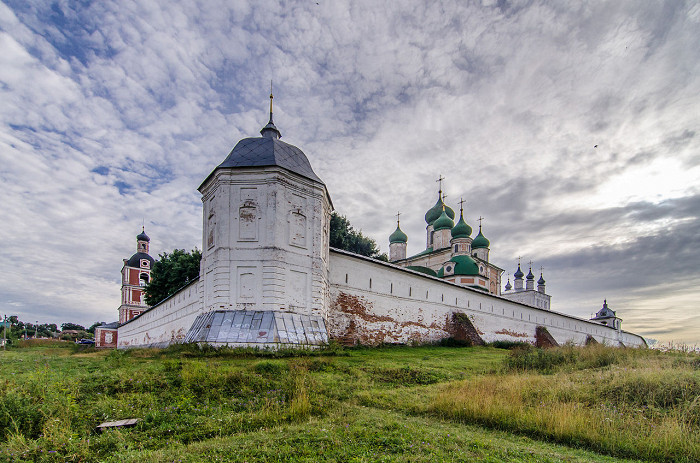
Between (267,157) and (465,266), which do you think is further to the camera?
(465,266)

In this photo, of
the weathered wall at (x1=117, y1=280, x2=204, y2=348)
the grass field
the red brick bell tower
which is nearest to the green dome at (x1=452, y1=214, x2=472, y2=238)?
the weathered wall at (x1=117, y1=280, x2=204, y2=348)

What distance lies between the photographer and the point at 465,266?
33125 mm

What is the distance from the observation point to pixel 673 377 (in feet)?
23.6

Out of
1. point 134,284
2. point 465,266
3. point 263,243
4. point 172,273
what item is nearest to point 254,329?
point 263,243

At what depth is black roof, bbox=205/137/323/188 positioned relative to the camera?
14.3 meters

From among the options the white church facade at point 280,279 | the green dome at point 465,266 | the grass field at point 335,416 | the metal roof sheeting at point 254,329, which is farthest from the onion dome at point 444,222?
the grass field at point 335,416

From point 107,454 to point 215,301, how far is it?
8.67m

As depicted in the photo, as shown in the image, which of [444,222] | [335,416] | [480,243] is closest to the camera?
[335,416]

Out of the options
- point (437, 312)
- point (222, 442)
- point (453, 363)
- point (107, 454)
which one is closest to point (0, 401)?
point (107, 454)

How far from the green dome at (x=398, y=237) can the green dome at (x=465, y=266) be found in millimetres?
8085

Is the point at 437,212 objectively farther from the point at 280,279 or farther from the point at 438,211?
the point at 280,279

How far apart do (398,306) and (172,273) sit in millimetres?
15979

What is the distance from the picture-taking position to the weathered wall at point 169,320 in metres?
15.8

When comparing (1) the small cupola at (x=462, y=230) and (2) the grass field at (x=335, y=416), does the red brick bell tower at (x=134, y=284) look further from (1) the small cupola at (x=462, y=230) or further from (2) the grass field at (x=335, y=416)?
(2) the grass field at (x=335, y=416)
